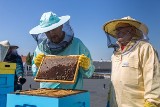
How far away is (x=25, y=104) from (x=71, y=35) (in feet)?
3.81

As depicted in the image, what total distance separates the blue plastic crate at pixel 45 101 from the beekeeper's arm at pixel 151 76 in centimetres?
58

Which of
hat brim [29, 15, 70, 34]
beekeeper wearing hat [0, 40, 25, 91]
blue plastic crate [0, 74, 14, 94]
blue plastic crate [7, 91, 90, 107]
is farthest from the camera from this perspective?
beekeeper wearing hat [0, 40, 25, 91]

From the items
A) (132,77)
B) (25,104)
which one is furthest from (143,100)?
(25,104)

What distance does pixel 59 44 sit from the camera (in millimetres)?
2969

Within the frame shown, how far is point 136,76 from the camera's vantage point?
241 cm

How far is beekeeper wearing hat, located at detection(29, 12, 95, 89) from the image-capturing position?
9.37ft

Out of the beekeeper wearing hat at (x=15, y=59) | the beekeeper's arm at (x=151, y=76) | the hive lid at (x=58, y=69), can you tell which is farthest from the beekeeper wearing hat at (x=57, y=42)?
the beekeeper wearing hat at (x=15, y=59)

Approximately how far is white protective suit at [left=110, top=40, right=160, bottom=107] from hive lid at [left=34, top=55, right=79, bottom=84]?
1.39 feet

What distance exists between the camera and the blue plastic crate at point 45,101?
2.04 m

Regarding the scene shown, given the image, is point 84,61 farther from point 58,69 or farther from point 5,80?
point 5,80

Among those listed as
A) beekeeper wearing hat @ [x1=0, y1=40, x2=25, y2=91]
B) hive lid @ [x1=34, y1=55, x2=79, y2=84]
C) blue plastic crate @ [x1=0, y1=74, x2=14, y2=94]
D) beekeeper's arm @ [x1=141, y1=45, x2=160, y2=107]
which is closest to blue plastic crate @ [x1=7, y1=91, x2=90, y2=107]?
hive lid @ [x1=34, y1=55, x2=79, y2=84]

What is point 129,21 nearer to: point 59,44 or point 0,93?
point 59,44

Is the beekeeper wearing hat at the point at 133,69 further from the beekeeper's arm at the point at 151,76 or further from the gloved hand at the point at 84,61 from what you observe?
the gloved hand at the point at 84,61

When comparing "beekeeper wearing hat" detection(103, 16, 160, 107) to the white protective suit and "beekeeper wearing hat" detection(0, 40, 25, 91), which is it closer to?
the white protective suit
